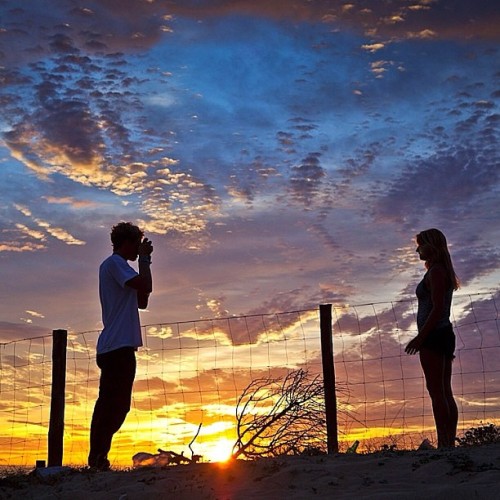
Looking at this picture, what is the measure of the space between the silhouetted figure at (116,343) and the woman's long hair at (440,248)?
7.07 feet

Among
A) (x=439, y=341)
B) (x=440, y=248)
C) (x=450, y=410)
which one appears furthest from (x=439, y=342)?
(x=440, y=248)

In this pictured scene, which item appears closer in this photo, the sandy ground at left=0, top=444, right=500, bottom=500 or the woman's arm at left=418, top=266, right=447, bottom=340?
the sandy ground at left=0, top=444, right=500, bottom=500

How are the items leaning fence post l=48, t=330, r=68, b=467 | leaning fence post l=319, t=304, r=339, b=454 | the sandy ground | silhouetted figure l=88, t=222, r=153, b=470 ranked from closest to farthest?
the sandy ground
silhouetted figure l=88, t=222, r=153, b=470
leaning fence post l=319, t=304, r=339, b=454
leaning fence post l=48, t=330, r=68, b=467

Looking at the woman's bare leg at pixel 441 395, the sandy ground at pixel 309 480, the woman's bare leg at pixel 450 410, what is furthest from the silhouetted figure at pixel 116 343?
the woman's bare leg at pixel 450 410

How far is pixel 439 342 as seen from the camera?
5645 mm

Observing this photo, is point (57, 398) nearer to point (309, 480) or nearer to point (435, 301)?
point (309, 480)

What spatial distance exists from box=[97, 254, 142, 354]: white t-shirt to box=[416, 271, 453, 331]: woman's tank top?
222cm

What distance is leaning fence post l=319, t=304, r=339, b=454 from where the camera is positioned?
6852 mm

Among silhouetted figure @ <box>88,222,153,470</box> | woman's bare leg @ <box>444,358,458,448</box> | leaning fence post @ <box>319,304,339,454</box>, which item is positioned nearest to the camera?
silhouetted figure @ <box>88,222,153,470</box>

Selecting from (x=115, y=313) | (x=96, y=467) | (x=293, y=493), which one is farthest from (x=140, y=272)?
(x=293, y=493)

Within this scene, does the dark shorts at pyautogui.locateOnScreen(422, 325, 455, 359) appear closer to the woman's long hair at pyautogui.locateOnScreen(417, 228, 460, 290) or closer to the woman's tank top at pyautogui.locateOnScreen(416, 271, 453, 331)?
the woman's tank top at pyautogui.locateOnScreen(416, 271, 453, 331)

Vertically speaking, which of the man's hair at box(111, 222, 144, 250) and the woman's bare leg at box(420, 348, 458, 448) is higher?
the man's hair at box(111, 222, 144, 250)

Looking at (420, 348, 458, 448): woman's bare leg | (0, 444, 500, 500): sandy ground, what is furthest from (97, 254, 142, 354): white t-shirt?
(420, 348, 458, 448): woman's bare leg

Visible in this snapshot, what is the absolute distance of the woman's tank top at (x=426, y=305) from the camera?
18.7 feet
